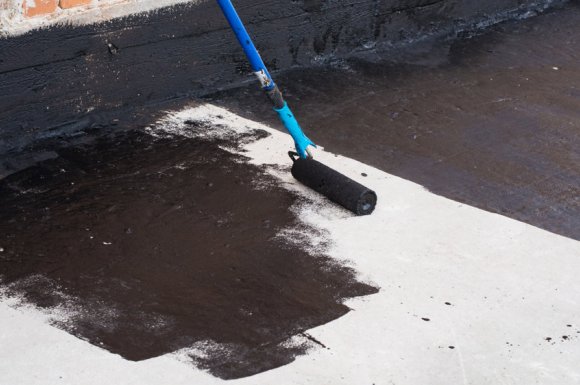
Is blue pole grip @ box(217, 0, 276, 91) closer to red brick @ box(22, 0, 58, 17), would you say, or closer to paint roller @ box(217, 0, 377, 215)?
paint roller @ box(217, 0, 377, 215)

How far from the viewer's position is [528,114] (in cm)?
429

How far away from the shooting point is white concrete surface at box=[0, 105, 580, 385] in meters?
2.50

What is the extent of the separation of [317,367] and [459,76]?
2636mm

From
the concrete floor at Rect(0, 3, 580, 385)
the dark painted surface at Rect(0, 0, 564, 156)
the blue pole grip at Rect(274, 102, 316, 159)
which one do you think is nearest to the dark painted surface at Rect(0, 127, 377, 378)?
the concrete floor at Rect(0, 3, 580, 385)

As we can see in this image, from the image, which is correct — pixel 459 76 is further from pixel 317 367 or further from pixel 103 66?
pixel 317 367

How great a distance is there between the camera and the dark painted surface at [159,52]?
389 cm

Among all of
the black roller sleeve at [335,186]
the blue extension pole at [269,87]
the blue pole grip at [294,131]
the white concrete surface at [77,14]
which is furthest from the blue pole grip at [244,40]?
the white concrete surface at [77,14]

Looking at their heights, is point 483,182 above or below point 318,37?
below

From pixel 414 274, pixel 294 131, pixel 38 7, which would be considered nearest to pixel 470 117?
pixel 294 131

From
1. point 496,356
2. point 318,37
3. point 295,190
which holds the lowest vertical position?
point 496,356

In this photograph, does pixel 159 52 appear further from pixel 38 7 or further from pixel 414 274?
pixel 414 274

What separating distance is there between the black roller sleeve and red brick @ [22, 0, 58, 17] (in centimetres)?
135

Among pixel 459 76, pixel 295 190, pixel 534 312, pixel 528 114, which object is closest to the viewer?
pixel 534 312

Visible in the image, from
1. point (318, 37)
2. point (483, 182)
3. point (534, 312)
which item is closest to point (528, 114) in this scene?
point (483, 182)
